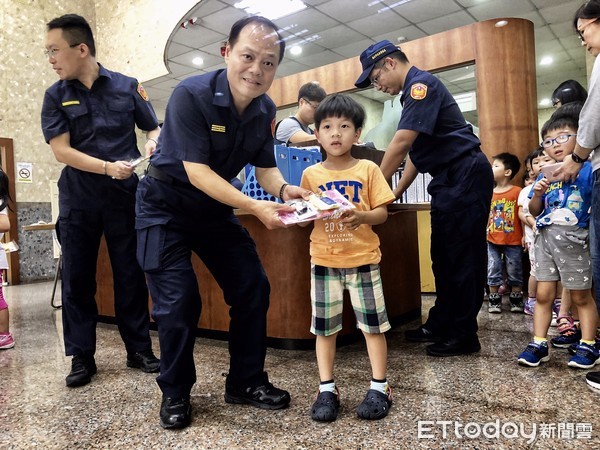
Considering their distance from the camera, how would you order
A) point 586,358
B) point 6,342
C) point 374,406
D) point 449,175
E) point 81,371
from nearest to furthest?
point 374,406, point 586,358, point 81,371, point 449,175, point 6,342

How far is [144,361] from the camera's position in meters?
1.90

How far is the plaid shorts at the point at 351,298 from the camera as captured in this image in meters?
1.39

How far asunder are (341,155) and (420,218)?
7.97 feet

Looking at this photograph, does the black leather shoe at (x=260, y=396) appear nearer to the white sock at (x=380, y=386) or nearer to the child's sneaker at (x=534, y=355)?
the white sock at (x=380, y=386)

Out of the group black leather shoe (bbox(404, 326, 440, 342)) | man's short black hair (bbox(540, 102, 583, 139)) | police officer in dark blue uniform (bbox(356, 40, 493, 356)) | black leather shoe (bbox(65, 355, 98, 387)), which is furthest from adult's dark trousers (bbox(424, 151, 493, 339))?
black leather shoe (bbox(65, 355, 98, 387))

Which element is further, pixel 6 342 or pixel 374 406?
pixel 6 342

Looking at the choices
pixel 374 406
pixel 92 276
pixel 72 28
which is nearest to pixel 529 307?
pixel 374 406

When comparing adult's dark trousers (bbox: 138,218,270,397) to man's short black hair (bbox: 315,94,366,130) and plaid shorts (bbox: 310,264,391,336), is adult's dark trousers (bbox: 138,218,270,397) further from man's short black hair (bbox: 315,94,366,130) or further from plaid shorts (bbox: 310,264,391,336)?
man's short black hair (bbox: 315,94,366,130)

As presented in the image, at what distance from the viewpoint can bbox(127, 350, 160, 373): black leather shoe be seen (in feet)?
6.14

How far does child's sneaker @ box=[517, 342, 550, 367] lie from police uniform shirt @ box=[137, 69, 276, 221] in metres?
1.31

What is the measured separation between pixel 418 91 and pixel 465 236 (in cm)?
68

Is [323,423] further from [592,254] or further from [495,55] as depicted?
[495,55]

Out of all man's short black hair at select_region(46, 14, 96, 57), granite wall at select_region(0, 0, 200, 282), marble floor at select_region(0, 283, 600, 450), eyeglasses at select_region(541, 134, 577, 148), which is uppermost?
granite wall at select_region(0, 0, 200, 282)

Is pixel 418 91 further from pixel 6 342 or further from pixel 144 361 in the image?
pixel 6 342
